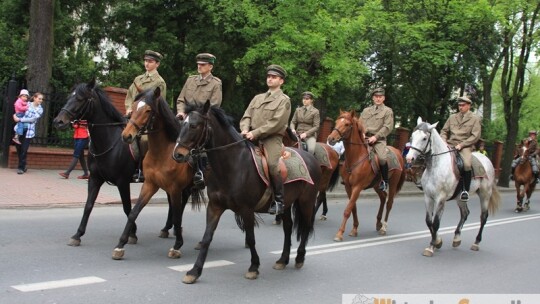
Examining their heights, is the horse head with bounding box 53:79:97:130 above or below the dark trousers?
above

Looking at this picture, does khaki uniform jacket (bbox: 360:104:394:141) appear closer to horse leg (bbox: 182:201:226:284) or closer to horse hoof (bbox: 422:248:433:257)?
horse hoof (bbox: 422:248:433:257)

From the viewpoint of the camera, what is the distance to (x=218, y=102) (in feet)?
27.4

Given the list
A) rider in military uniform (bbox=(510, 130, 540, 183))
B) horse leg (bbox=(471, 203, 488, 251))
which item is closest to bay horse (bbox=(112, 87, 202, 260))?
horse leg (bbox=(471, 203, 488, 251))

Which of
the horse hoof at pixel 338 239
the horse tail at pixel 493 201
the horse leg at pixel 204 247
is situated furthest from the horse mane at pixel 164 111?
the horse tail at pixel 493 201

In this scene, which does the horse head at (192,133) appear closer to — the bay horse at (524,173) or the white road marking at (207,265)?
the white road marking at (207,265)

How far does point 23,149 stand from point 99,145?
23.9 ft

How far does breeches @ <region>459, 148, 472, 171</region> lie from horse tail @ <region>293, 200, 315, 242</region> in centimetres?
393

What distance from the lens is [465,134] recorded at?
33.8ft

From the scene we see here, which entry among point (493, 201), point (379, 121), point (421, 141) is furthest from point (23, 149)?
point (493, 201)

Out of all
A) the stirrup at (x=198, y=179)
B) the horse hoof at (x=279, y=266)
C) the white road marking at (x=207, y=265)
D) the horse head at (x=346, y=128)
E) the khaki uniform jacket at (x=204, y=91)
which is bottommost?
the white road marking at (x=207, y=265)

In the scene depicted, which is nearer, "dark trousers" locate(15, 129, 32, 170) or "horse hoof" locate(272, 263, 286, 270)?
"horse hoof" locate(272, 263, 286, 270)

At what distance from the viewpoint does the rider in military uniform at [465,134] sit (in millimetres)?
9945

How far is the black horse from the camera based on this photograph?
24.9 feet

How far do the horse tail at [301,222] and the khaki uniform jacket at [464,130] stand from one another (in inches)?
164
